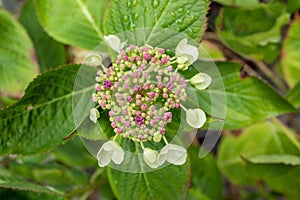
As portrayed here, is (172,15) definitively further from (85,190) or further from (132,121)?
(85,190)

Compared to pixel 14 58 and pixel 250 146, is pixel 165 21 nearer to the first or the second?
pixel 14 58

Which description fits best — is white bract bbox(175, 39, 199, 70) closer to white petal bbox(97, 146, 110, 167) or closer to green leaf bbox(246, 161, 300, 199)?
white petal bbox(97, 146, 110, 167)

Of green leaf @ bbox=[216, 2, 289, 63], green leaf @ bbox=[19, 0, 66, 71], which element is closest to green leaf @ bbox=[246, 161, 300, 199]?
green leaf @ bbox=[216, 2, 289, 63]

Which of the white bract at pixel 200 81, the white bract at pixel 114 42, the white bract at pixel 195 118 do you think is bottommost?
the white bract at pixel 195 118

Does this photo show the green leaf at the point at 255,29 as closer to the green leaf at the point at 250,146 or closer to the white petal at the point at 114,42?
the green leaf at the point at 250,146

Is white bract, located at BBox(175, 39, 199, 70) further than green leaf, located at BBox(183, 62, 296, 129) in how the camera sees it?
No

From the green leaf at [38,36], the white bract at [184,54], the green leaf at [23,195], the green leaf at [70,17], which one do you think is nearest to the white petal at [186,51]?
the white bract at [184,54]
